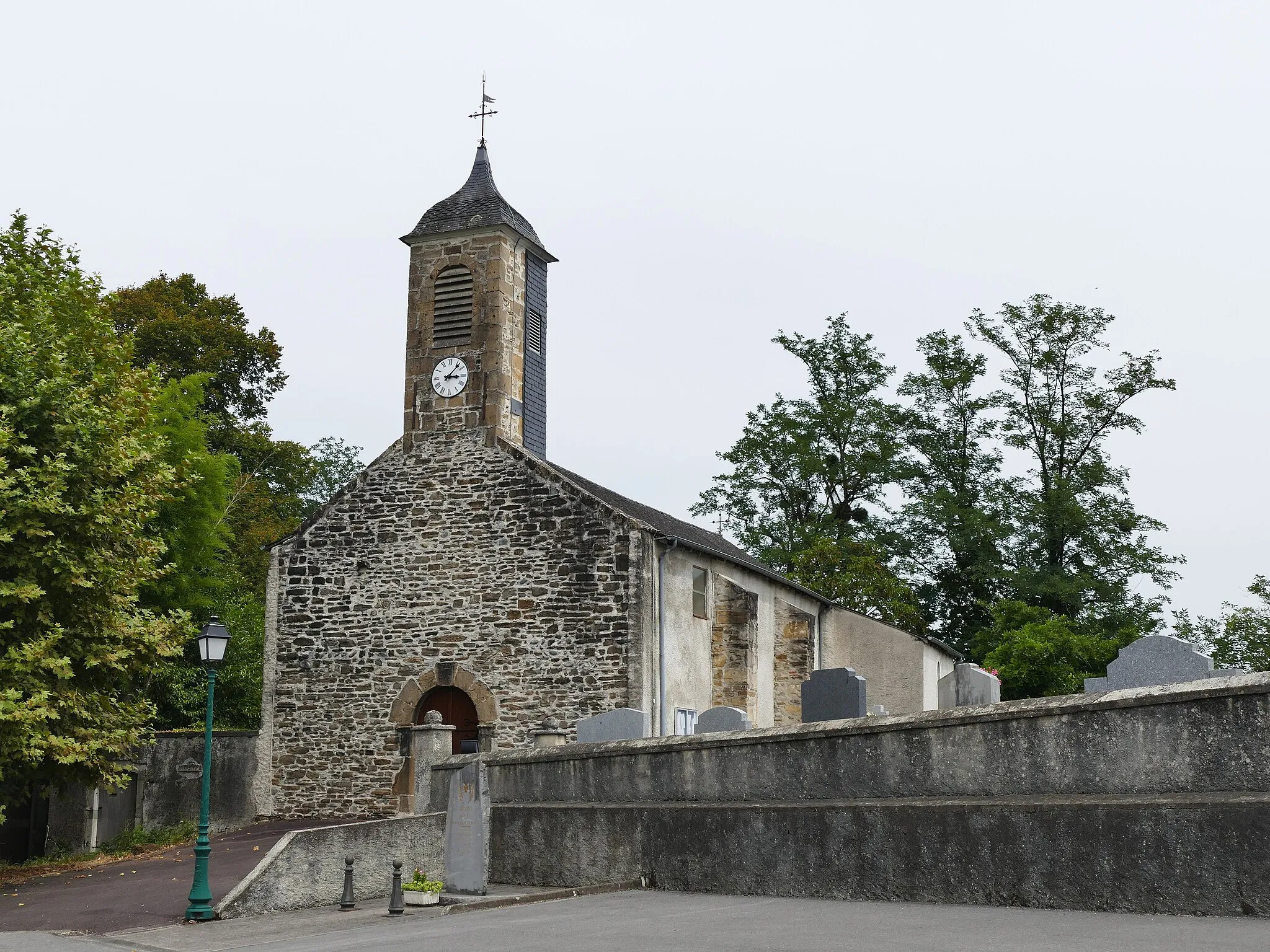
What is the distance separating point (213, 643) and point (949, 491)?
30138 mm

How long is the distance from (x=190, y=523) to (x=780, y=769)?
21152mm

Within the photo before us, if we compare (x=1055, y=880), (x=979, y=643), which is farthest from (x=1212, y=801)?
(x=979, y=643)

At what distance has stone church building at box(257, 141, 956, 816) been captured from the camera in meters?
22.7

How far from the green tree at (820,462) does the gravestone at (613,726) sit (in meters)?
23.0

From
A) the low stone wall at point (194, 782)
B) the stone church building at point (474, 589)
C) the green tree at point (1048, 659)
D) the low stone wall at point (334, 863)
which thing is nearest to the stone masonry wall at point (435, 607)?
the stone church building at point (474, 589)

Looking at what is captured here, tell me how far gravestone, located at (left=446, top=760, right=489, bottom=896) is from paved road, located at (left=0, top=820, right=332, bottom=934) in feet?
9.15

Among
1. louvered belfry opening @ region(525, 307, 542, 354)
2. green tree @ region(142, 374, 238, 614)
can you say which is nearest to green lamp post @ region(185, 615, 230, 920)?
louvered belfry opening @ region(525, 307, 542, 354)

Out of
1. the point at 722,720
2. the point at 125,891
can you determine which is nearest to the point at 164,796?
the point at 125,891

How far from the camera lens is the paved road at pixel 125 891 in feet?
46.0

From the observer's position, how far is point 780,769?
39.0 feet

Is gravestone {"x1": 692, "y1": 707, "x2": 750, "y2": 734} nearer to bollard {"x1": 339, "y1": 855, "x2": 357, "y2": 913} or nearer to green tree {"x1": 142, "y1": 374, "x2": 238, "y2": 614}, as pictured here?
bollard {"x1": 339, "y1": 855, "x2": 357, "y2": 913}

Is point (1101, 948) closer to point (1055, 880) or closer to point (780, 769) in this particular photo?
point (1055, 880)

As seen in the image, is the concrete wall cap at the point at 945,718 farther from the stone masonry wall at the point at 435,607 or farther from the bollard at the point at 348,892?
the stone masonry wall at the point at 435,607

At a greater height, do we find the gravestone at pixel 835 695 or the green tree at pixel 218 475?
the green tree at pixel 218 475
